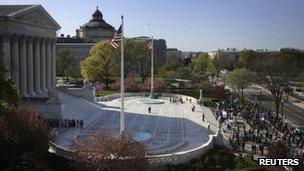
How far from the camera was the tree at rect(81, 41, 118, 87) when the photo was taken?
4122 inches

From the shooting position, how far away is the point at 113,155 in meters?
31.5

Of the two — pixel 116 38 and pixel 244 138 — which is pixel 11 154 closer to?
pixel 116 38

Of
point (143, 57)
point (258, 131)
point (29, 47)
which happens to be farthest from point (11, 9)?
point (143, 57)

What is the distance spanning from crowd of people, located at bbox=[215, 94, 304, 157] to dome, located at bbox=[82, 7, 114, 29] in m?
108

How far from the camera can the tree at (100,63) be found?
10469cm

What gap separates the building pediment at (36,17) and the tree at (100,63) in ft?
98.5

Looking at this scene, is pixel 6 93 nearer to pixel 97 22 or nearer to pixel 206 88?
pixel 206 88

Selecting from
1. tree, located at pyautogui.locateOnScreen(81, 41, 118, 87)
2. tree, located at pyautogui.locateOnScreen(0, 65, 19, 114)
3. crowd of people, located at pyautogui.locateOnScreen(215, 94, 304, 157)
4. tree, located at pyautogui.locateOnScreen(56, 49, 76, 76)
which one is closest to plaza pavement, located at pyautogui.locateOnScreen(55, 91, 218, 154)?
crowd of people, located at pyautogui.locateOnScreen(215, 94, 304, 157)

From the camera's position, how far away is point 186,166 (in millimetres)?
37219

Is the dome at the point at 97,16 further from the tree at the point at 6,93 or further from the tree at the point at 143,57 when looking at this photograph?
the tree at the point at 6,93

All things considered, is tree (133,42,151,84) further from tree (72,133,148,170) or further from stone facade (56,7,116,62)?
tree (72,133,148,170)

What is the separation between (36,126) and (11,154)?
3.41 m

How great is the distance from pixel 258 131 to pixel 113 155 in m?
25.0

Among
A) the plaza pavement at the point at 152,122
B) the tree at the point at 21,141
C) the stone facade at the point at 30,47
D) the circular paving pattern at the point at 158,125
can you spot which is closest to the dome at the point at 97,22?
the plaza pavement at the point at 152,122
